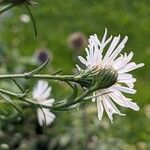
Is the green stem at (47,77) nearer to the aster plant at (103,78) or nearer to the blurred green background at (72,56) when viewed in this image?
the aster plant at (103,78)

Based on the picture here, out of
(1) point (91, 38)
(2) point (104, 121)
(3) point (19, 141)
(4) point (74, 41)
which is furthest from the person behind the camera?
(4) point (74, 41)

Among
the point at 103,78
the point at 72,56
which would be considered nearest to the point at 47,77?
the point at 103,78

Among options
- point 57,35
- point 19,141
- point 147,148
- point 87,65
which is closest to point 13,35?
point 57,35

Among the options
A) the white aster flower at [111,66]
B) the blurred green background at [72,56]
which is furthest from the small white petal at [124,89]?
the blurred green background at [72,56]

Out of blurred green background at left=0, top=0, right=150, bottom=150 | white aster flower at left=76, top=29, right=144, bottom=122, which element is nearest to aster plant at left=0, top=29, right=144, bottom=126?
white aster flower at left=76, top=29, right=144, bottom=122

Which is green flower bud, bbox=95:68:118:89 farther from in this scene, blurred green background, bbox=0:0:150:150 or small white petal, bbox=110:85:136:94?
Result: blurred green background, bbox=0:0:150:150

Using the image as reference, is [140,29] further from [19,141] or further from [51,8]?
[19,141]
